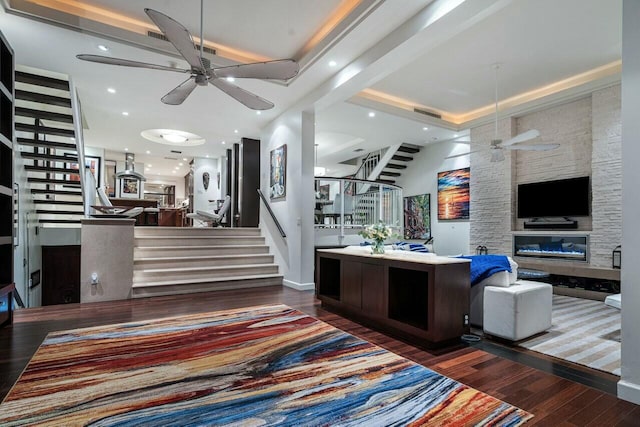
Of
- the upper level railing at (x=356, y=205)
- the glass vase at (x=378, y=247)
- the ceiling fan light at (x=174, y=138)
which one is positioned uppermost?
the ceiling fan light at (x=174, y=138)

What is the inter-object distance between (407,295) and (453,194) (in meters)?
6.11

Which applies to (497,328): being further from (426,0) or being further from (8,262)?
(8,262)

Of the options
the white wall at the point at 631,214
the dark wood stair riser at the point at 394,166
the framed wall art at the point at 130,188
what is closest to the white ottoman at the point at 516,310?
the white wall at the point at 631,214

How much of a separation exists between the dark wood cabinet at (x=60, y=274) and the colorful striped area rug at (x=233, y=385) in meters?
4.31

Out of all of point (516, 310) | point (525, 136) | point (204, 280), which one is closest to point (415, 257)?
point (516, 310)

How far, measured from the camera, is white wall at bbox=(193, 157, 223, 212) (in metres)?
11.8

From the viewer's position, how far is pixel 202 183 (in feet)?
39.0

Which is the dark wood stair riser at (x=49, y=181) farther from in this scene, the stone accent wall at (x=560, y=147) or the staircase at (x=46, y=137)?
the stone accent wall at (x=560, y=147)

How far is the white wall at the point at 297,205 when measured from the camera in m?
5.86

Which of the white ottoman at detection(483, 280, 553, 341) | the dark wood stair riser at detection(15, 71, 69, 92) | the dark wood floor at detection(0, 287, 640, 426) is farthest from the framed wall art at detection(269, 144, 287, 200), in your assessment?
the white ottoman at detection(483, 280, 553, 341)

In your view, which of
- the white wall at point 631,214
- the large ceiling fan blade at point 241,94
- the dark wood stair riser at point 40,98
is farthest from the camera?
the dark wood stair riser at point 40,98

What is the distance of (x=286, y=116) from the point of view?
6.45 m

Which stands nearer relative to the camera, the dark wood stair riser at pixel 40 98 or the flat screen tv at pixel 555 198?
the dark wood stair riser at pixel 40 98

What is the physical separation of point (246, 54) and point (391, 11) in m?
2.37
